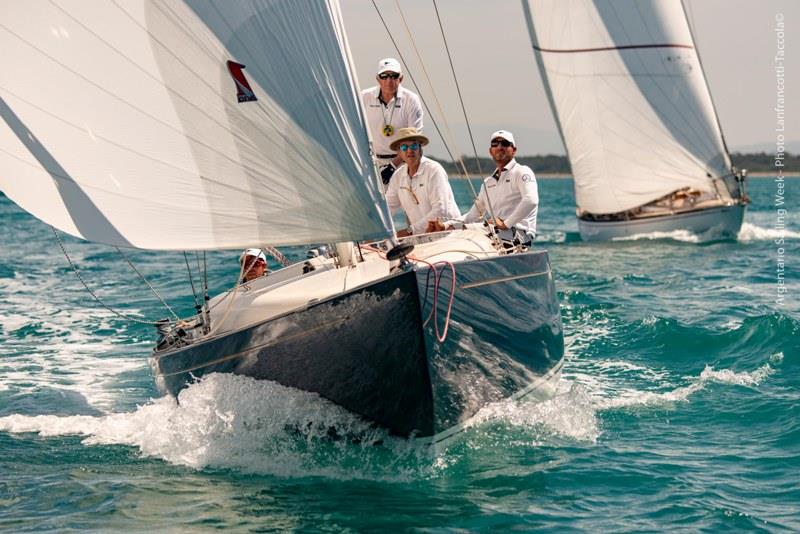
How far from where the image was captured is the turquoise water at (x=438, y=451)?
5.91 metres

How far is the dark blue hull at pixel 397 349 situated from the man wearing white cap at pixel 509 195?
161 cm

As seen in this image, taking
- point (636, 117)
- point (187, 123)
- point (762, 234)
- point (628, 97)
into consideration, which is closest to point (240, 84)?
point (187, 123)

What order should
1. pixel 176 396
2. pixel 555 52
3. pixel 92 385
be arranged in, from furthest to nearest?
pixel 555 52 → pixel 92 385 → pixel 176 396

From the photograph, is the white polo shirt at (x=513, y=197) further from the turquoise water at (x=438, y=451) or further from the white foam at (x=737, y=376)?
the white foam at (x=737, y=376)

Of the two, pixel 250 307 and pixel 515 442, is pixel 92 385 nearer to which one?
pixel 250 307

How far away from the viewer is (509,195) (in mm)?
8875

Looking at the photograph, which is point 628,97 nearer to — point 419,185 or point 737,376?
point 737,376

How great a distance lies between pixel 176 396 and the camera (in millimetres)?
7621

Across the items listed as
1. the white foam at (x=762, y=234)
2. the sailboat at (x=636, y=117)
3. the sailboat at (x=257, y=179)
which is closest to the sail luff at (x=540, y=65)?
the sailboat at (x=636, y=117)

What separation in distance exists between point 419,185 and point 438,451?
8.54 feet

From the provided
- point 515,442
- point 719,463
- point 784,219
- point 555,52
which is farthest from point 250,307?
point 784,219

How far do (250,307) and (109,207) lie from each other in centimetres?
114

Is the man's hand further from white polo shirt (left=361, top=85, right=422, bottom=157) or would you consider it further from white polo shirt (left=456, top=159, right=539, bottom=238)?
white polo shirt (left=361, top=85, right=422, bottom=157)

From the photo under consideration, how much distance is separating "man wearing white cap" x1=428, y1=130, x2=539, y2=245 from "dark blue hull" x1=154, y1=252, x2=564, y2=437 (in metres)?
1.61
